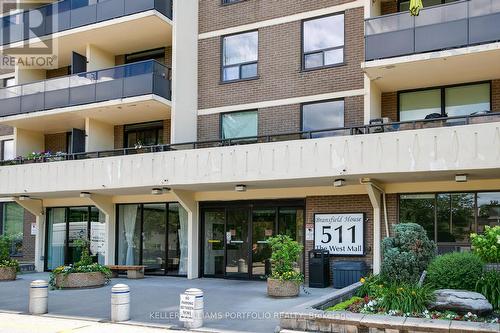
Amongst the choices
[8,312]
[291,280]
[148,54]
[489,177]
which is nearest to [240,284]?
[291,280]

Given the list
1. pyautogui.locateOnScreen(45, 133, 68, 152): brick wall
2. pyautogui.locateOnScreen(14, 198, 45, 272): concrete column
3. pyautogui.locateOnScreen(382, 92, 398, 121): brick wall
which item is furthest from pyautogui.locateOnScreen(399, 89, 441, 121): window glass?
pyautogui.locateOnScreen(14, 198, 45, 272): concrete column

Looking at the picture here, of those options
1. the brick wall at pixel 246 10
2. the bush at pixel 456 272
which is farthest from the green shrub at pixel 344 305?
the brick wall at pixel 246 10

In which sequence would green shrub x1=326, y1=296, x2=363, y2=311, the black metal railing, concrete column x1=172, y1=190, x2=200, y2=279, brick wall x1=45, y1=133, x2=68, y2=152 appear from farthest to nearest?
brick wall x1=45, y1=133, x2=68, y2=152 → concrete column x1=172, y1=190, x2=200, y2=279 → the black metal railing → green shrub x1=326, y1=296, x2=363, y2=311

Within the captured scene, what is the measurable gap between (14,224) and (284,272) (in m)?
17.8

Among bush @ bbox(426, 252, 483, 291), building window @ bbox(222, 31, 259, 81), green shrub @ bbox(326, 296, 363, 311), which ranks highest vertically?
building window @ bbox(222, 31, 259, 81)

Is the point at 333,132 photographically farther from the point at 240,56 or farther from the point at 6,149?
the point at 6,149

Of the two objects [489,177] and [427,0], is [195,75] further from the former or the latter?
[489,177]

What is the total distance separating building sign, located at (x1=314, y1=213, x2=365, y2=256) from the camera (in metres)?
17.1

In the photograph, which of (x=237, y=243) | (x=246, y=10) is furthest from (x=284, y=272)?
(x=246, y=10)

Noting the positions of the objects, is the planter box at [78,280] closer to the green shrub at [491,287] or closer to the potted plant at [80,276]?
the potted plant at [80,276]

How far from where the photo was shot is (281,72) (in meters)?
19.3

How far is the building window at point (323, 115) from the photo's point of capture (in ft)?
59.8

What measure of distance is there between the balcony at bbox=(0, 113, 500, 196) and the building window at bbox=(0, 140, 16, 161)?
6881 mm
